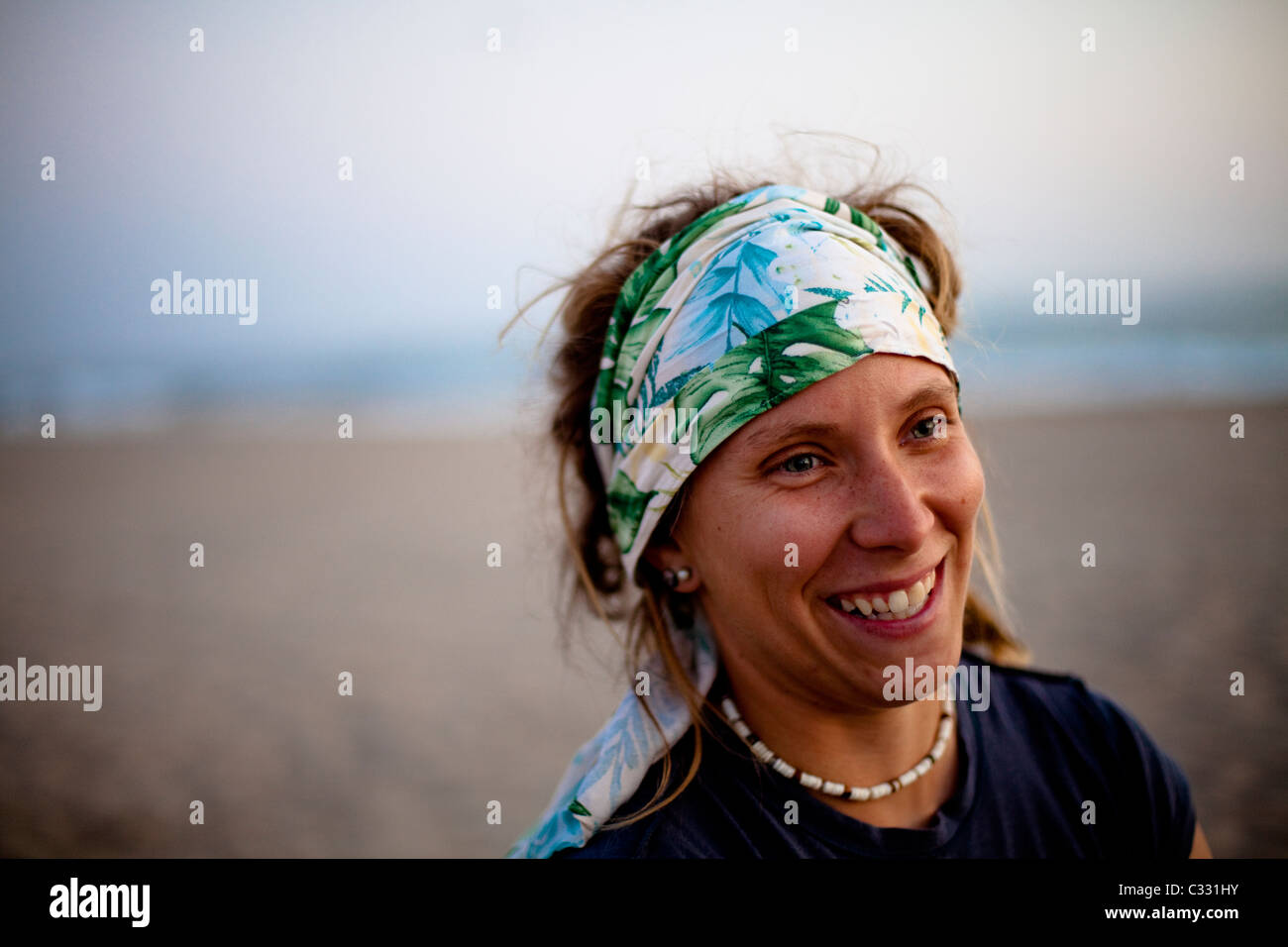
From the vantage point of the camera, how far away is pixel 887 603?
1.83 meters

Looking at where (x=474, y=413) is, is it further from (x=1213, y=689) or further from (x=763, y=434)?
(x=763, y=434)

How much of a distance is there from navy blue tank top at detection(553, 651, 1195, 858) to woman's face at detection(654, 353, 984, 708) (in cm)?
29

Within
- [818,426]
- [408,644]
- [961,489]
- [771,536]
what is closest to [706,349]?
[818,426]

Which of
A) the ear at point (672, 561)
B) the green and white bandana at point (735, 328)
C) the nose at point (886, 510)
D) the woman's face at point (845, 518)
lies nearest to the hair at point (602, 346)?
the ear at point (672, 561)

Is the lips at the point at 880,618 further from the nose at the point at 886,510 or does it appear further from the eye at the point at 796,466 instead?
the eye at the point at 796,466

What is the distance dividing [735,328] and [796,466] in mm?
346

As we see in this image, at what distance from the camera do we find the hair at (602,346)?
2352 millimetres

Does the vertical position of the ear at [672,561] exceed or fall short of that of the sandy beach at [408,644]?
it exceeds it

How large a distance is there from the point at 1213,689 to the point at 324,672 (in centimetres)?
638

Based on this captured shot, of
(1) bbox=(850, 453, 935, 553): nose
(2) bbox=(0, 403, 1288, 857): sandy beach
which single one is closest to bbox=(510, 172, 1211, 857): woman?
(1) bbox=(850, 453, 935, 553): nose

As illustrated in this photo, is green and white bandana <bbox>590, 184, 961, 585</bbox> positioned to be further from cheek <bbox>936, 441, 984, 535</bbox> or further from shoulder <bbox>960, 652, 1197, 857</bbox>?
shoulder <bbox>960, 652, 1197, 857</bbox>

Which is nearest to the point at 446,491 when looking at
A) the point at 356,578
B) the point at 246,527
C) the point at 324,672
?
the point at 246,527

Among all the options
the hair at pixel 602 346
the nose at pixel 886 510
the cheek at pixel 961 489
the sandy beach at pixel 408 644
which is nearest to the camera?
the nose at pixel 886 510
